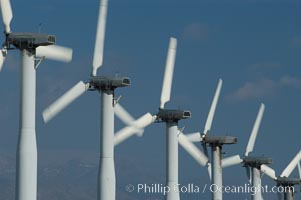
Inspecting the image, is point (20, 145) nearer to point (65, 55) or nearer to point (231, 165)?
point (65, 55)

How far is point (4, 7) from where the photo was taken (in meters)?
89.8

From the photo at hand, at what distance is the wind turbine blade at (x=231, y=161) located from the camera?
516ft

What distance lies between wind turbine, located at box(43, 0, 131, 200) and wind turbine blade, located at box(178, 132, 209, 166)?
26.5 meters

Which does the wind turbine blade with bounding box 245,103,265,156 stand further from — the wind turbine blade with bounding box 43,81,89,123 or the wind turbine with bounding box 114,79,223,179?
the wind turbine blade with bounding box 43,81,89,123

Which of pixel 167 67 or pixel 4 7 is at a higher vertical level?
pixel 167 67

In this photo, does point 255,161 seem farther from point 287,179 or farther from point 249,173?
point 287,179

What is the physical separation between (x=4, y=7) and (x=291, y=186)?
111893 millimetres

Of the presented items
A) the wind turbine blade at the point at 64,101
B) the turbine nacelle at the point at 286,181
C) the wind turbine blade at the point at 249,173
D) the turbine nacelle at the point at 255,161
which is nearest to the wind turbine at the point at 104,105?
the wind turbine blade at the point at 64,101

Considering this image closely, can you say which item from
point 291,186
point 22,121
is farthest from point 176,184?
point 291,186

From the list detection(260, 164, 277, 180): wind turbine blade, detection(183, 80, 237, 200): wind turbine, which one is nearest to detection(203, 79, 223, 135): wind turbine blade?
detection(183, 80, 237, 200): wind turbine

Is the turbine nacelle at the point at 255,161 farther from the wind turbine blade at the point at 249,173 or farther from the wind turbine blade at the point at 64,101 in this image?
the wind turbine blade at the point at 64,101

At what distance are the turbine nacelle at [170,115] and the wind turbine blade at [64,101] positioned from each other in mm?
22697

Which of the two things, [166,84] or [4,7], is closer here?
[4,7]

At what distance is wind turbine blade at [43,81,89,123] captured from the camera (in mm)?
101062
